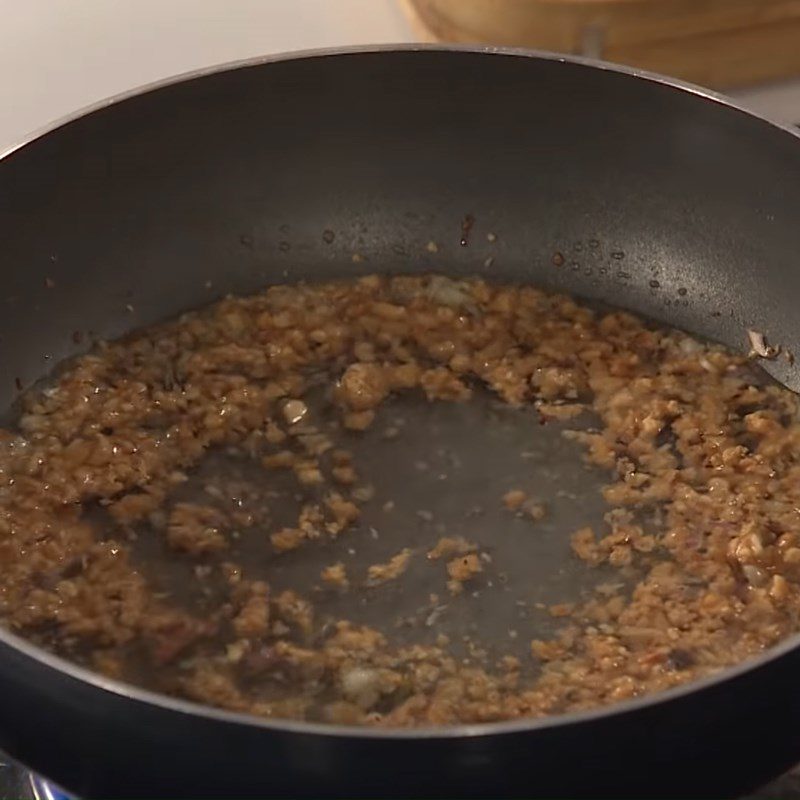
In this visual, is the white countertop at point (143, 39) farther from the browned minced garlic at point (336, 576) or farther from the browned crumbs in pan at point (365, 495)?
the browned minced garlic at point (336, 576)

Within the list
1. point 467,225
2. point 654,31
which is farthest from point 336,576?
point 654,31

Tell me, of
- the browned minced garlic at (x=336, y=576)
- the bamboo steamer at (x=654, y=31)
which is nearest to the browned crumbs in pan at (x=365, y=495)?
the browned minced garlic at (x=336, y=576)

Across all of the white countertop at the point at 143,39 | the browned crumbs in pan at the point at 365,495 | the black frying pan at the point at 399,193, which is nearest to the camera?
the browned crumbs in pan at the point at 365,495

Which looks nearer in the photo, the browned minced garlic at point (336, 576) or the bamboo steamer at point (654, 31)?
the browned minced garlic at point (336, 576)

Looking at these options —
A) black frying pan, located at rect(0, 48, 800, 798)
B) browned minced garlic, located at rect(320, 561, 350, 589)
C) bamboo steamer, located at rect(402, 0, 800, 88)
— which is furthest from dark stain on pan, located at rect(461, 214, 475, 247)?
browned minced garlic, located at rect(320, 561, 350, 589)

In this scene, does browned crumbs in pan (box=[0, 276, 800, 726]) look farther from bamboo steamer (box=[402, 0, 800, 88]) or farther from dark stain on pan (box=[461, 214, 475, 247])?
bamboo steamer (box=[402, 0, 800, 88])

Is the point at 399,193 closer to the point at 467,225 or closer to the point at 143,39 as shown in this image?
the point at 467,225
